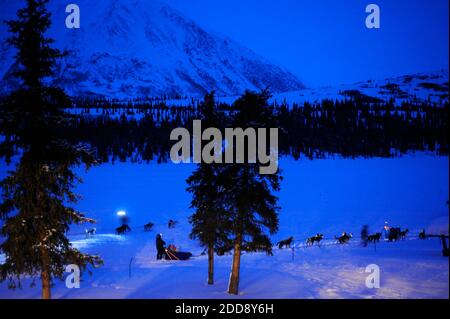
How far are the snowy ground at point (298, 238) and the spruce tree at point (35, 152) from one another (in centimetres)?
447

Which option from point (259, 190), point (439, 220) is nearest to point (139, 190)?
point (439, 220)

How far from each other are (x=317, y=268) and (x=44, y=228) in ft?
58.6

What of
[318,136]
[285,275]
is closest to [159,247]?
[285,275]

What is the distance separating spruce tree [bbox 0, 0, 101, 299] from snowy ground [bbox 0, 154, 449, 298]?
447cm

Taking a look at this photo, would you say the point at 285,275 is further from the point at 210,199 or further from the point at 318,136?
the point at 318,136

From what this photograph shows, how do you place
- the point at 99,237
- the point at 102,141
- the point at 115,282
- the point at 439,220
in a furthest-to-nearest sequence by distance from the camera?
the point at 102,141, the point at 439,220, the point at 99,237, the point at 115,282

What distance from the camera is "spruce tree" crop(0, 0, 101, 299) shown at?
13.9m

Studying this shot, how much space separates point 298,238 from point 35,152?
101ft

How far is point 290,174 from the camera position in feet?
283

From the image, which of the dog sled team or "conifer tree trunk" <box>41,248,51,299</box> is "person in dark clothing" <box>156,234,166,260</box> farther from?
"conifer tree trunk" <box>41,248,51,299</box>

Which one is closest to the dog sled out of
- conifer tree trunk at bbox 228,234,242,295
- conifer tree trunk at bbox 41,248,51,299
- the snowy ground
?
the snowy ground

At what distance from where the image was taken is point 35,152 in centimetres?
1401

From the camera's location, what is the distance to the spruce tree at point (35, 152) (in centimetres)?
1391
